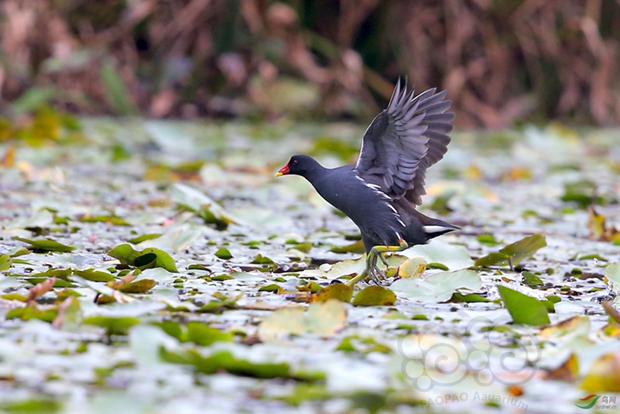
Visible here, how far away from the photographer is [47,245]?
12.7 ft

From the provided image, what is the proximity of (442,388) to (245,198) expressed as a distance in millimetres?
3744

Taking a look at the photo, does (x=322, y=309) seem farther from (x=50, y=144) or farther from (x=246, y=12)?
(x=246, y=12)

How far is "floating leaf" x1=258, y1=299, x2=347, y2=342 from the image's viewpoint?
2674 millimetres

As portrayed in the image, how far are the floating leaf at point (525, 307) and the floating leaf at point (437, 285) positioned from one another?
36 centimetres

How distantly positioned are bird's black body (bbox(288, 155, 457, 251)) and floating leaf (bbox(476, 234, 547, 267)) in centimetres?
18

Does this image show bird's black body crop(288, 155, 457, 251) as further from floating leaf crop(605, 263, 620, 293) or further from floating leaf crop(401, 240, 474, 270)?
floating leaf crop(605, 263, 620, 293)

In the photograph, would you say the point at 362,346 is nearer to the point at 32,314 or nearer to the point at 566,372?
the point at 566,372

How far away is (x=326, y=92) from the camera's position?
9.61 meters

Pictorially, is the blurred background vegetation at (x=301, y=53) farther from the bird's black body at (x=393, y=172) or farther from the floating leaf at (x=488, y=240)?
the bird's black body at (x=393, y=172)

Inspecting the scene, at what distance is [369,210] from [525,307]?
1194 mm

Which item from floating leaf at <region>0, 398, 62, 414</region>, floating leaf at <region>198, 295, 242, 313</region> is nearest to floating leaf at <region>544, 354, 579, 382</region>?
floating leaf at <region>198, 295, 242, 313</region>

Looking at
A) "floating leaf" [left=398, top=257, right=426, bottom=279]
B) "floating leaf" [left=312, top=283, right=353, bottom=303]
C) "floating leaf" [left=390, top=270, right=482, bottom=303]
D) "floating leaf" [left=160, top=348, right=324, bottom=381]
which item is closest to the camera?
"floating leaf" [left=160, top=348, right=324, bottom=381]

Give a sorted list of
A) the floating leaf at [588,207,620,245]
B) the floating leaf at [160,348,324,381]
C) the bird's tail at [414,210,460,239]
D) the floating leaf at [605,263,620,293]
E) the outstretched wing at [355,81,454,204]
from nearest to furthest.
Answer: the floating leaf at [160,348,324,381]
the floating leaf at [605,263,620,293]
the outstretched wing at [355,81,454,204]
the bird's tail at [414,210,460,239]
the floating leaf at [588,207,620,245]

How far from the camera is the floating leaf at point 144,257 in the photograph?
3.56 m
